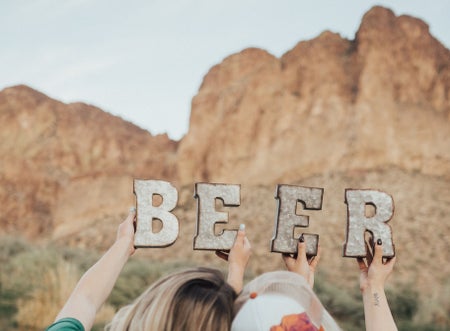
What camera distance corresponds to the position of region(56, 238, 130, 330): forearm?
4.90ft

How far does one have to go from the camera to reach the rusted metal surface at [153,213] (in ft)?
8.52

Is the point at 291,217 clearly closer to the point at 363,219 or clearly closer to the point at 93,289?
the point at 363,219

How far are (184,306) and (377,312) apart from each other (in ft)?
2.96

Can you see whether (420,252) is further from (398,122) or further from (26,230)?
(26,230)

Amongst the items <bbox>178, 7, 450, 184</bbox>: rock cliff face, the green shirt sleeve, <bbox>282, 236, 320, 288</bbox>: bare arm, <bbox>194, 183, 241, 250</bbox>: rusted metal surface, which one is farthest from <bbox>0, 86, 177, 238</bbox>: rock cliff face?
the green shirt sleeve

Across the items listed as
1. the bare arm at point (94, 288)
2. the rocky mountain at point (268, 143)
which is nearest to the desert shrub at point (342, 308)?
the bare arm at point (94, 288)

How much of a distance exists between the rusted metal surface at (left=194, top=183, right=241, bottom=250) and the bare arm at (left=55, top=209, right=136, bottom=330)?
885 millimetres

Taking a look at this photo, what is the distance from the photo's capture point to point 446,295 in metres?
13.9

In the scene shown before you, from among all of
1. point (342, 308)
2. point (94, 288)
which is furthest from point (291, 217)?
point (342, 308)

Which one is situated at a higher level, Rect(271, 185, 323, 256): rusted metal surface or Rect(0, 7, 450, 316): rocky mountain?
Rect(0, 7, 450, 316): rocky mountain

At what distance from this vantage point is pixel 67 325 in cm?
139

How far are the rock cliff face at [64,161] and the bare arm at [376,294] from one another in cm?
2779

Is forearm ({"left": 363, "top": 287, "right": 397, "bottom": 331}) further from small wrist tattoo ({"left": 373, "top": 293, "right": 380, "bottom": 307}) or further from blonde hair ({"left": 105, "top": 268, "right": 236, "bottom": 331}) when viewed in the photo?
blonde hair ({"left": 105, "top": 268, "right": 236, "bottom": 331})

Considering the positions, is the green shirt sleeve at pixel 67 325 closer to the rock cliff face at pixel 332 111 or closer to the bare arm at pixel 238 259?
the bare arm at pixel 238 259
